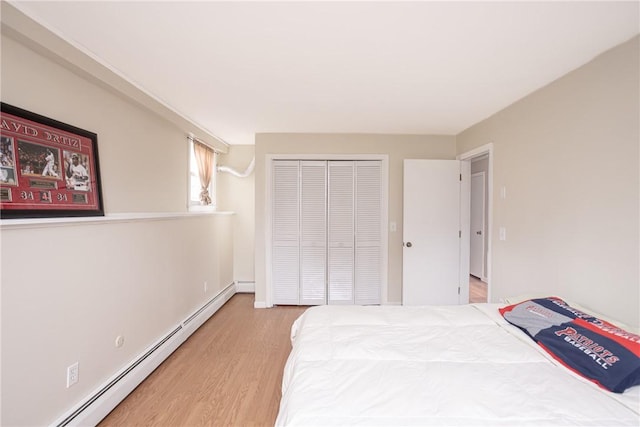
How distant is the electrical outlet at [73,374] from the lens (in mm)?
1545

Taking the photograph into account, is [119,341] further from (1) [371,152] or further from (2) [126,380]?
(1) [371,152]

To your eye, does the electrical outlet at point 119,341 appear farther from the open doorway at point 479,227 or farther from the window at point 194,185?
the open doorway at point 479,227

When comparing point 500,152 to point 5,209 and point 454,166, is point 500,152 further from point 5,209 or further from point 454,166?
point 5,209

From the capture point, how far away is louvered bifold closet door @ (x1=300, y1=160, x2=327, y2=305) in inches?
141

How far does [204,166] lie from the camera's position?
3.54m

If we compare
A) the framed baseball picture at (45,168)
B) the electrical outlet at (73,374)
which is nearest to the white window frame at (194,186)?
the framed baseball picture at (45,168)

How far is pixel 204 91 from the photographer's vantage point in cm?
225

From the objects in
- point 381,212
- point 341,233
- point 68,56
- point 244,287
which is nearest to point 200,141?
point 68,56

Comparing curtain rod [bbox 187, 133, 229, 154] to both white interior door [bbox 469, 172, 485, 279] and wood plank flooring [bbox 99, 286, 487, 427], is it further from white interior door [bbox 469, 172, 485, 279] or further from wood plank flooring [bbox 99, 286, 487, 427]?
white interior door [bbox 469, 172, 485, 279]

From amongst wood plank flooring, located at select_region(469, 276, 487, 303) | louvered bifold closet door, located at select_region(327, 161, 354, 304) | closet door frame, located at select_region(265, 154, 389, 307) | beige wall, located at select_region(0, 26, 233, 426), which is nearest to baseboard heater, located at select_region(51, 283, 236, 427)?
beige wall, located at select_region(0, 26, 233, 426)

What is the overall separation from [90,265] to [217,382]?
1277 mm

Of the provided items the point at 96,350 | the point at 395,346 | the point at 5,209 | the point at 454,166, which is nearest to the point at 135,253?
the point at 96,350

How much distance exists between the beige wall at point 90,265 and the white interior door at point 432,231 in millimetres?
2724

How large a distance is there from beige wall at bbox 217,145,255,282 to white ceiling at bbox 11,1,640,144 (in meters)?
1.63
